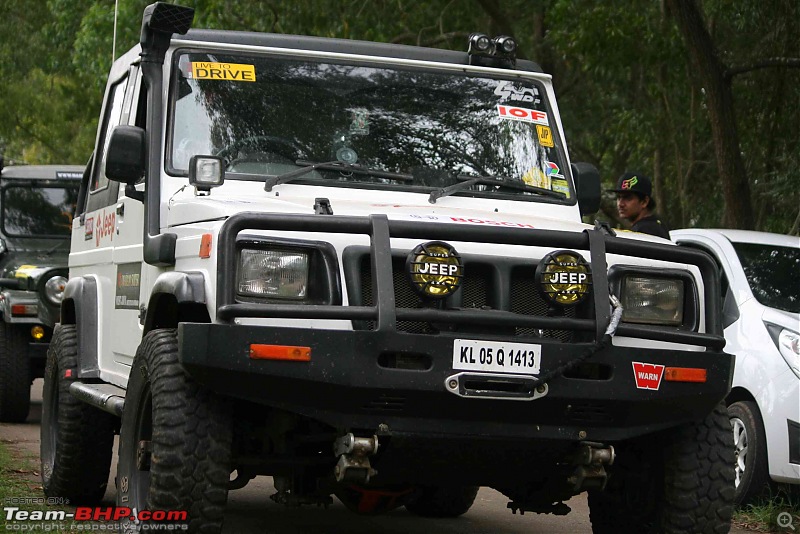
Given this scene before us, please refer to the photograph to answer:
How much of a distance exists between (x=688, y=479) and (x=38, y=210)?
29.1 ft

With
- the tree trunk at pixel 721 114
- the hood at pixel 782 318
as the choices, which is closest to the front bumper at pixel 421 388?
the hood at pixel 782 318

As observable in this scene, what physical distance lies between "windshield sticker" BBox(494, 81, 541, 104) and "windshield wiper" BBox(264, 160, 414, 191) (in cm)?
84

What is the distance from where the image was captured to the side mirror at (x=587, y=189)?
6.35 meters

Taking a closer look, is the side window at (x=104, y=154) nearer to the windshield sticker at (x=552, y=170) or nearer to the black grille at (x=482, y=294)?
the windshield sticker at (x=552, y=170)

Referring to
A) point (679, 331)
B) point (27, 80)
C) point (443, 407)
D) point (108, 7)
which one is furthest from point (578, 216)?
point (27, 80)

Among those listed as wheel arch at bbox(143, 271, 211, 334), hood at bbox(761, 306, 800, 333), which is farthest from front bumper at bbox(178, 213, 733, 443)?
hood at bbox(761, 306, 800, 333)

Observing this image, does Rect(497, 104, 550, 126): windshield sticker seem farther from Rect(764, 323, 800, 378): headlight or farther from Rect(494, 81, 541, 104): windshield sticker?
Rect(764, 323, 800, 378): headlight

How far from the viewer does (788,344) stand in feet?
25.5

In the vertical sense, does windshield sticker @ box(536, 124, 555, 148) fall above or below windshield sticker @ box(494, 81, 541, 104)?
below

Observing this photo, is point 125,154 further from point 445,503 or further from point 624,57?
point 624,57

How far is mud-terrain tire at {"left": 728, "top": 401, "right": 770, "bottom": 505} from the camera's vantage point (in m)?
7.67

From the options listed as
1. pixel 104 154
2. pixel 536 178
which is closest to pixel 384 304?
Result: pixel 536 178

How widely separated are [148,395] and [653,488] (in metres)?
2.00

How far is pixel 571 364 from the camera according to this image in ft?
15.4
